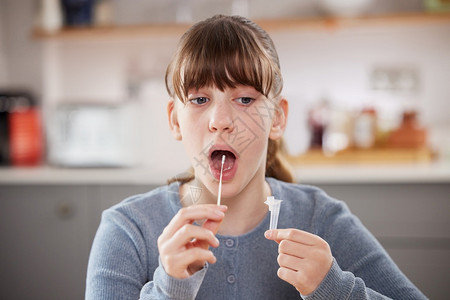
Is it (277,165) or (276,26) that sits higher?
(276,26)

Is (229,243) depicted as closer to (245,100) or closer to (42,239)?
(245,100)

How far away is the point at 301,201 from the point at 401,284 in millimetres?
233

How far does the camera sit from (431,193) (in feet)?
6.41

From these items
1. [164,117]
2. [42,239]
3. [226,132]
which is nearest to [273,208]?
[226,132]

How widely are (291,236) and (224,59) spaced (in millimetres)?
298

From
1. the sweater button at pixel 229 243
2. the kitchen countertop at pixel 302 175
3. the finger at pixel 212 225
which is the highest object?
the finger at pixel 212 225

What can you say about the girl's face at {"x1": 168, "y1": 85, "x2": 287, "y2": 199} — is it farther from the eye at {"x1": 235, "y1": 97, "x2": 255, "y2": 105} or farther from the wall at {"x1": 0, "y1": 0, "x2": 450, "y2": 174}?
the wall at {"x1": 0, "y1": 0, "x2": 450, "y2": 174}

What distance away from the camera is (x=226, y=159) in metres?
0.80

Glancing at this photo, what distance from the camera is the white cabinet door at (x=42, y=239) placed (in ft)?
6.90

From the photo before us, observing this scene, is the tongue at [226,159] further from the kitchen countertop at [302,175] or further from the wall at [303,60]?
the wall at [303,60]

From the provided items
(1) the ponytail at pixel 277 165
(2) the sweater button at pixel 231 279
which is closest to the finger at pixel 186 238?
(2) the sweater button at pixel 231 279

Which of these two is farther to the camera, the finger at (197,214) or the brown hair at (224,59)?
the brown hair at (224,59)

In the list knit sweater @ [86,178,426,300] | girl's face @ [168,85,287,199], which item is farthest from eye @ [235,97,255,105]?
knit sweater @ [86,178,426,300]

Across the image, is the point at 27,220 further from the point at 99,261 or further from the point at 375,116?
the point at 375,116
